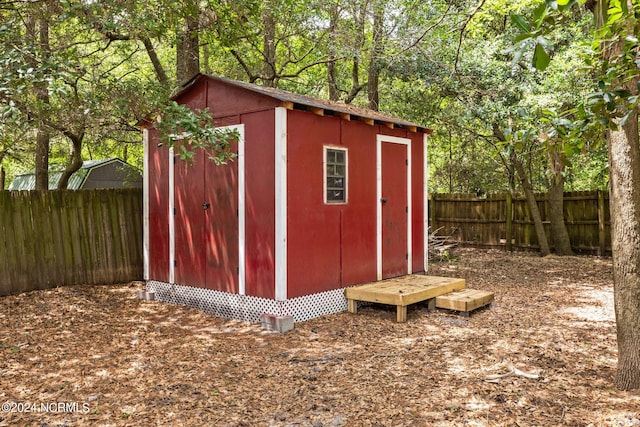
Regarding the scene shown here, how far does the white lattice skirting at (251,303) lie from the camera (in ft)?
19.9

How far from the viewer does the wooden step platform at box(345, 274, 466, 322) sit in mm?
6172

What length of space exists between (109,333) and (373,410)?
11.5 ft

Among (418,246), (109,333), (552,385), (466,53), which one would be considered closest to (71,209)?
(109,333)

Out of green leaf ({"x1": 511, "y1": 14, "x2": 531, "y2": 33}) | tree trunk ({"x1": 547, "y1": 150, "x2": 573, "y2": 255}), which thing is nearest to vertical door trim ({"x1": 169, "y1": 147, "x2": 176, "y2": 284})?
green leaf ({"x1": 511, "y1": 14, "x2": 531, "y2": 33})

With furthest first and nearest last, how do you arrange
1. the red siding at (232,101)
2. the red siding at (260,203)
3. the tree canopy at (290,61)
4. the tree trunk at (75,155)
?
the tree trunk at (75,155)
the red siding at (232,101)
the red siding at (260,203)
the tree canopy at (290,61)

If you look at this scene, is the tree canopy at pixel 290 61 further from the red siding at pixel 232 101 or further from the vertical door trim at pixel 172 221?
the vertical door trim at pixel 172 221

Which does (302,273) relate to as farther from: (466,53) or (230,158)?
(466,53)

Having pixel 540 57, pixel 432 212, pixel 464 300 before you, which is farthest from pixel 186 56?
pixel 540 57

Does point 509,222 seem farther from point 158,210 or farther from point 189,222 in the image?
point 158,210

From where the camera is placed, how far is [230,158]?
5953 millimetres

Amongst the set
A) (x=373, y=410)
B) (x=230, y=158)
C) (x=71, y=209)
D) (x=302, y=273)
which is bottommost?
(x=373, y=410)

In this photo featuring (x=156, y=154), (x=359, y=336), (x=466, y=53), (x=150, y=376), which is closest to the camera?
(x=150, y=376)

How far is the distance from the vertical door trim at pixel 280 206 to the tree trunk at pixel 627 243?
11.3 ft

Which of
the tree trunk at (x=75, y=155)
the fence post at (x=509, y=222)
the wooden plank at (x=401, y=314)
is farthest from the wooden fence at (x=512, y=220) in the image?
the tree trunk at (x=75, y=155)
